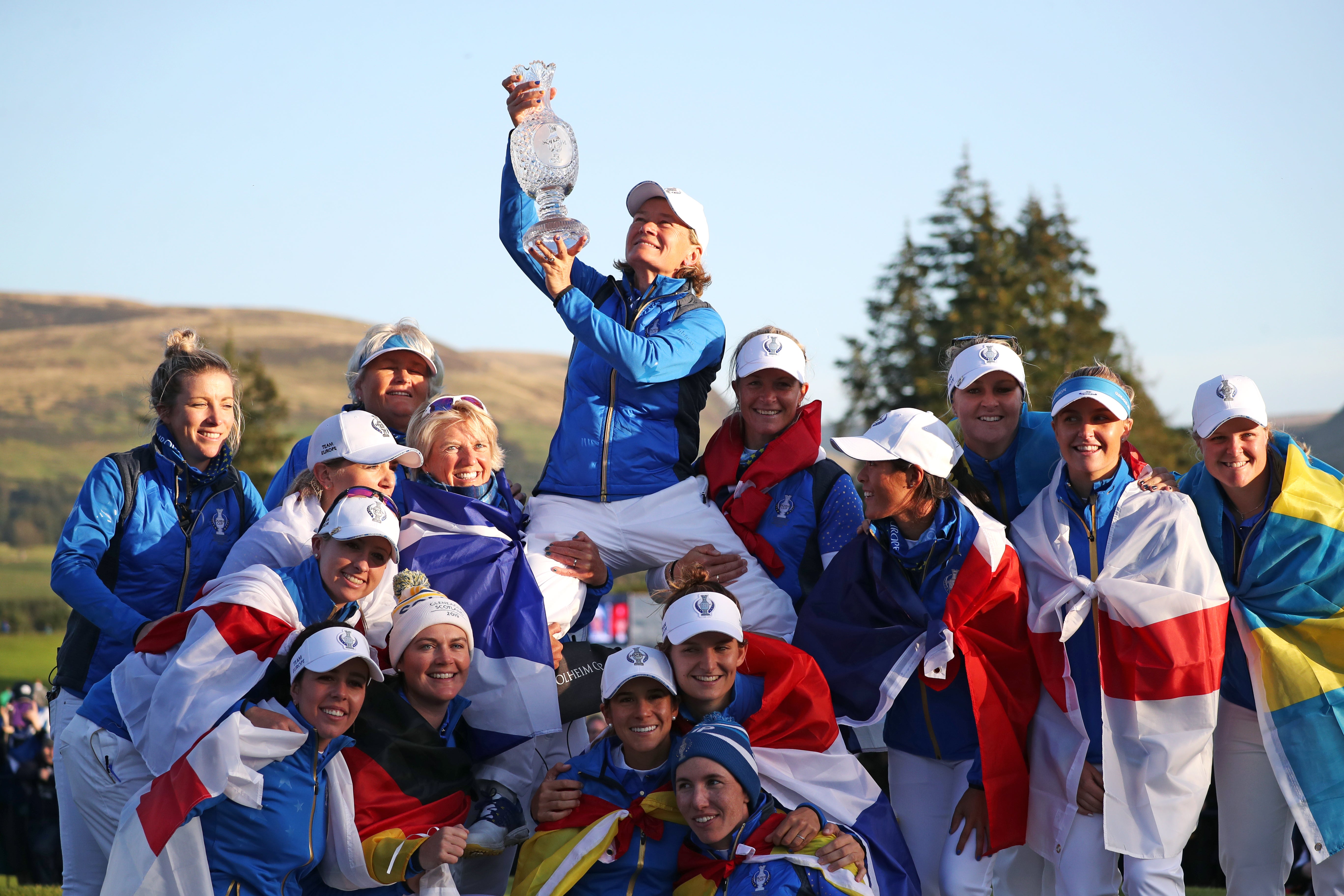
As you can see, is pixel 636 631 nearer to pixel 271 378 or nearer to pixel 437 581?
pixel 271 378

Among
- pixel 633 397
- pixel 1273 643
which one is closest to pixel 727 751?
pixel 633 397

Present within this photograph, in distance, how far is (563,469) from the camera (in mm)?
5895

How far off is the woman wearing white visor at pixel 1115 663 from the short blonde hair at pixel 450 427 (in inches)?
96.2

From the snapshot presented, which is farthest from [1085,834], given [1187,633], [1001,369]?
[1001,369]

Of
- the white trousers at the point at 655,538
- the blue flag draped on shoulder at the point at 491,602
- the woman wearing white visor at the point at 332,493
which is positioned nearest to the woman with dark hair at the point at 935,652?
the white trousers at the point at 655,538

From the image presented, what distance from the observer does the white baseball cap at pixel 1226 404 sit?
5.14 meters

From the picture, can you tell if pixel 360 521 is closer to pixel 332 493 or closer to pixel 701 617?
pixel 332 493

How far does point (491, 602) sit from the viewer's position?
536 centimetres

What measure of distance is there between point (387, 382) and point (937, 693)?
3082 millimetres

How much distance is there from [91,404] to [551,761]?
461 feet

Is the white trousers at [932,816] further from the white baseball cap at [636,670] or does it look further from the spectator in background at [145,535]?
the spectator in background at [145,535]

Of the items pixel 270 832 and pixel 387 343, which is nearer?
pixel 270 832

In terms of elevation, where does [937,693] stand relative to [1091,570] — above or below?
below

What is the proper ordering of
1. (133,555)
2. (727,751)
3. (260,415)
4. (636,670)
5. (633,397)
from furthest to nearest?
(260,415) < (633,397) < (133,555) < (636,670) < (727,751)
